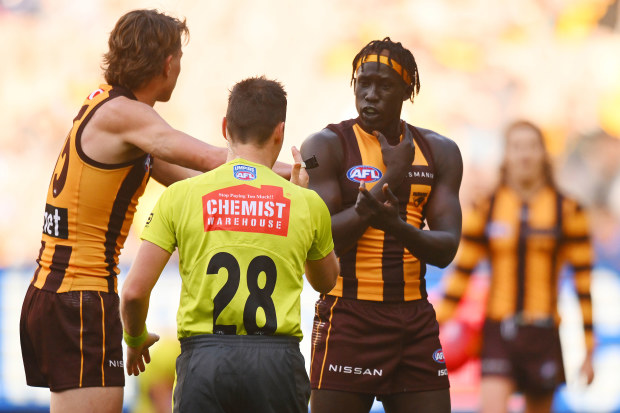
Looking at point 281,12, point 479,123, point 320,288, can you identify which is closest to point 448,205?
point 320,288

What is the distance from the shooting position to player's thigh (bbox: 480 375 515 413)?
23.5 feet

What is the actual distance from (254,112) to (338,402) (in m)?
1.53

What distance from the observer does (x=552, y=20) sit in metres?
8.95

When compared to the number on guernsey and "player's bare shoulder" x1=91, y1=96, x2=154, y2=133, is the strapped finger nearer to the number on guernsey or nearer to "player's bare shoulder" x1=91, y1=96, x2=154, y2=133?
the number on guernsey

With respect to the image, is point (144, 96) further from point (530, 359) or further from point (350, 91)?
point (350, 91)

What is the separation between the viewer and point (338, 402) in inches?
172

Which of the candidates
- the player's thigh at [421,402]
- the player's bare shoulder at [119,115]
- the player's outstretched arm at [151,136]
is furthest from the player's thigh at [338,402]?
the player's bare shoulder at [119,115]

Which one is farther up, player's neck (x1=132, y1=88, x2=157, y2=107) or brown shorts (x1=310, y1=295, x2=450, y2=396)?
player's neck (x1=132, y1=88, x2=157, y2=107)

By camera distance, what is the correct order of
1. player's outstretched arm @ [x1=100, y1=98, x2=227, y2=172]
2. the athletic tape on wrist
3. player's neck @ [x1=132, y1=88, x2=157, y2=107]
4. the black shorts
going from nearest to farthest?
the black shorts → the athletic tape on wrist → player's outstretched arm @ [x1=100, y1=98, x2=227, y2=172] → player's neck @ [x1=132, y1=88, x2=157, y2=107]

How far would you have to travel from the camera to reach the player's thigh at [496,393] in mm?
7172

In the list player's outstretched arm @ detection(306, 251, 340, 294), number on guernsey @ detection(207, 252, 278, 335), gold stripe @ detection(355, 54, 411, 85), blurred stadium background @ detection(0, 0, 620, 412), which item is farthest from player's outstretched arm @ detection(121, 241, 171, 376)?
blurred stadium background @ detection(0, 0, 620, 412)

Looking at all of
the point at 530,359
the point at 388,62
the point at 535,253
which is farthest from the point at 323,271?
the point at 535,253

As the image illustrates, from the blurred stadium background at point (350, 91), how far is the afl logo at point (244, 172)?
5.24m

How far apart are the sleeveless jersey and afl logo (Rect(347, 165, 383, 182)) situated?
1.08 metres
